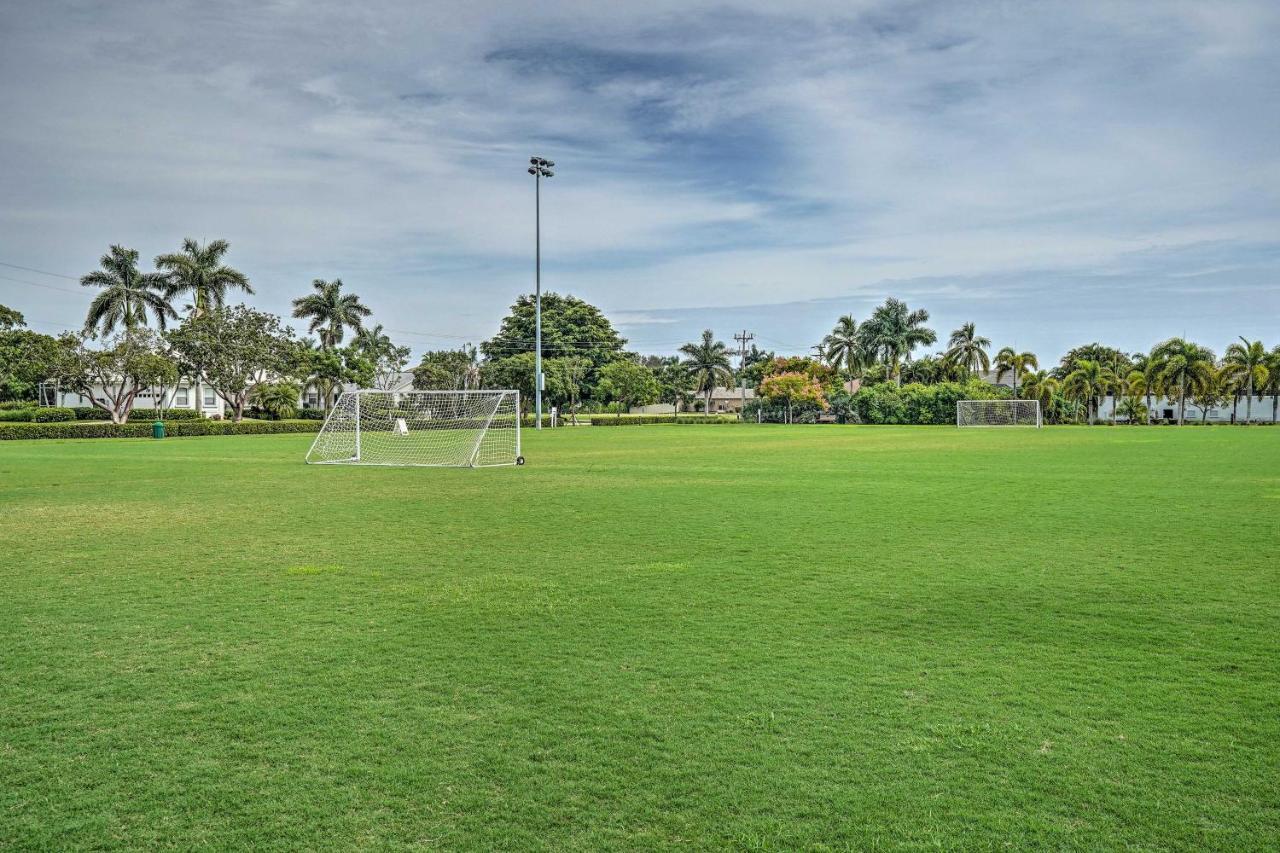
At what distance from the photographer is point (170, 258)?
5775 cm

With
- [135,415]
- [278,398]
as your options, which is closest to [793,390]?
[278,398]

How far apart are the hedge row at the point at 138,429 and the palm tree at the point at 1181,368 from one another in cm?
5859

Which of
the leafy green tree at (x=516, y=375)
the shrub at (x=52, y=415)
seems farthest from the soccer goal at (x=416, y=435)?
the leafy green tree at (x=516, y=375)

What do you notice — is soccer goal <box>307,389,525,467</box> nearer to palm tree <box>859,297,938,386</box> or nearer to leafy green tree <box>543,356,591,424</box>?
leafy green tree <box>543,356,591,424</box>

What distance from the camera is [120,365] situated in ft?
159

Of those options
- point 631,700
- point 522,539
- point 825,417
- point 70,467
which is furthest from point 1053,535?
point 825,417

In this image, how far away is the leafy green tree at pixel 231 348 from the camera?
167 ft

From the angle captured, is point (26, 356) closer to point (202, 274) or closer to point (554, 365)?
point (202, 274)

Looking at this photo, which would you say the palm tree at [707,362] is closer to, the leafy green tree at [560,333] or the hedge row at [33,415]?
the leafy green tree at [560,333]

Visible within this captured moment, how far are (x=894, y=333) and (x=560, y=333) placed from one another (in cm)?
2862

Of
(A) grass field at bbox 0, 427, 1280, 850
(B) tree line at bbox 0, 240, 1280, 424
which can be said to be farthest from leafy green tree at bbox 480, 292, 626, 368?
(A) grass field at bbox 0, 427, 1280, 850

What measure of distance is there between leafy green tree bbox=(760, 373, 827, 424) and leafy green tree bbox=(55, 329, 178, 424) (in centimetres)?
4211

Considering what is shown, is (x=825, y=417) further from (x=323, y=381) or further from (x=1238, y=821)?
(x=1238, y=821)

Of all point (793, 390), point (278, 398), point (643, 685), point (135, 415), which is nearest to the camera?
point (643, 685)
